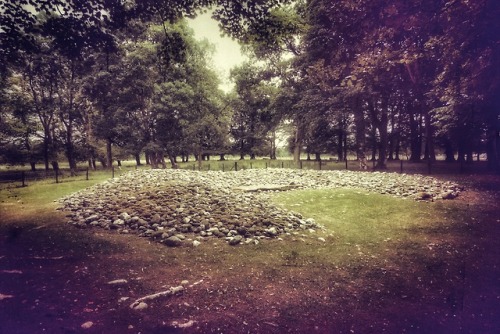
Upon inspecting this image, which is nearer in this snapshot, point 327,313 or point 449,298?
point 327,313

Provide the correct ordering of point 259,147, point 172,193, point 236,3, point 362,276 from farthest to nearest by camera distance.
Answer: point 259,147
point 172,193
point 236,3
point 362,276

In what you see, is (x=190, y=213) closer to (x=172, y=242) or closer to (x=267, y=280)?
(x=172, y=242)

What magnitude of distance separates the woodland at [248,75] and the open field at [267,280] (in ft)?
17.5

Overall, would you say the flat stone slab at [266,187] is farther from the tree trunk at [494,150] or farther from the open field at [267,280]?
the tree trunk at [494,150]

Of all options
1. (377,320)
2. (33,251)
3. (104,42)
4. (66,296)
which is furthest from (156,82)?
(377,320)

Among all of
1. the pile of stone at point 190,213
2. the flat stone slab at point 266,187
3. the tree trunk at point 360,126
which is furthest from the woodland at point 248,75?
the flat stone slab at point 266,187

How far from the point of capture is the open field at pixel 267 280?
3822 mm

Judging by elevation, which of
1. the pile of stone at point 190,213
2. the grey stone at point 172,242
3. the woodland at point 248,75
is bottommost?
the grey stone at point 172,242

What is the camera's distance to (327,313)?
407cm

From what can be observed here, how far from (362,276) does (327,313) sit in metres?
1.57

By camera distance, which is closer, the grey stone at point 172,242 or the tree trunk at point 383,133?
the grey stone at point 172,242

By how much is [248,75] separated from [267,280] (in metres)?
30.5

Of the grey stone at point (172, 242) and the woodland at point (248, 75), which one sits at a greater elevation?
the woodland at point (248, 75)

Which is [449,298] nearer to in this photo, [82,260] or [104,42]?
[82,260]
